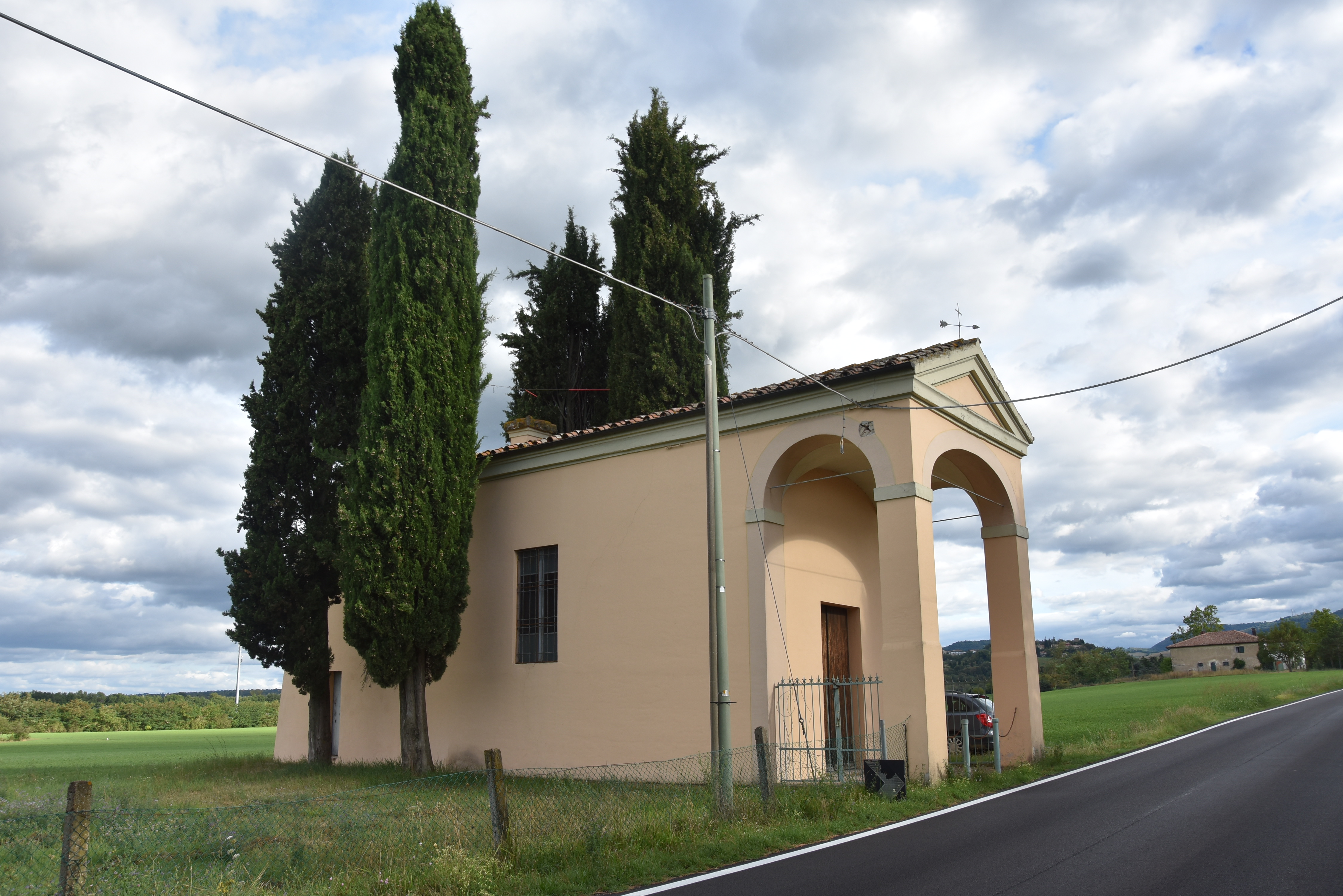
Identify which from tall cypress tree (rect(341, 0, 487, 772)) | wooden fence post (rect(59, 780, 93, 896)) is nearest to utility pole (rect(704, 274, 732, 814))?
wooden fence post (rect(59, 780, 93, 896))

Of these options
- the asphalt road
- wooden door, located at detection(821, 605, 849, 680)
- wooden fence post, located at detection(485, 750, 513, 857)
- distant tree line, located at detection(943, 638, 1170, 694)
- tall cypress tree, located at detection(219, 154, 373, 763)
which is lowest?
distant tree line, located at detection(943, 638, 1170, 694)

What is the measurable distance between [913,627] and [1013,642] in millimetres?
4370

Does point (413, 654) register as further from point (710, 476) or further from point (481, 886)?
point (481, 886)

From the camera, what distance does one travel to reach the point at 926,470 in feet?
40.0

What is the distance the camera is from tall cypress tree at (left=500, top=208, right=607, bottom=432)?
24891mm

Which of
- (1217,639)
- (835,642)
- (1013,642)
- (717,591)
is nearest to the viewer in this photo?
(717,591)

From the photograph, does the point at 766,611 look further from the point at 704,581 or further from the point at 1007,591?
the point at 1007,591

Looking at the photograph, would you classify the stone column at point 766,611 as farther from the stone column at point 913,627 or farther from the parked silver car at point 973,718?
the parked silver car at point 973,718

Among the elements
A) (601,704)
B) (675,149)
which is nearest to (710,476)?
(601,704)

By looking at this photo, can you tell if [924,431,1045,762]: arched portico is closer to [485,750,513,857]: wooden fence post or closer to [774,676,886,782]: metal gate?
[774,676,886,782]: metal gate

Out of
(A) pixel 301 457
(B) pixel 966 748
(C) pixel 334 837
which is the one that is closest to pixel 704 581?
(B) pixel 966 748

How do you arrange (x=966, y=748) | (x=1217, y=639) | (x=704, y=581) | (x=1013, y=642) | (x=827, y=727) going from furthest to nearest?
(x=1217, y=639), (x=1013, y=642), (x=827, y=727), (x=704, y=581), (x=966, y=748)

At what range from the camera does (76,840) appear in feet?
16.8

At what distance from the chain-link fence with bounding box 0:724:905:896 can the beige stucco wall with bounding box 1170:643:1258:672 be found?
110966mm
